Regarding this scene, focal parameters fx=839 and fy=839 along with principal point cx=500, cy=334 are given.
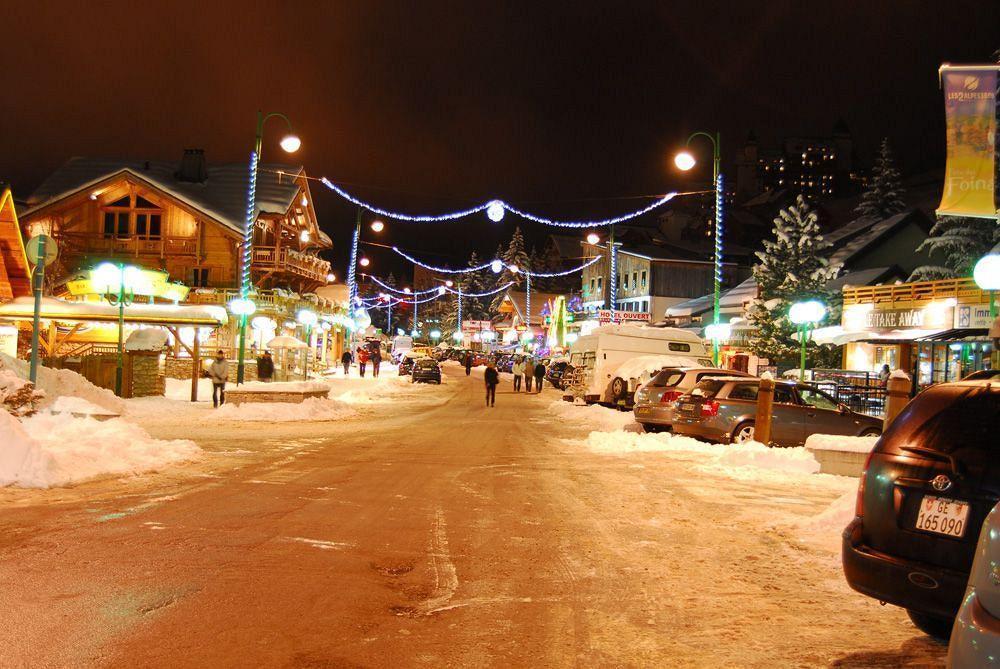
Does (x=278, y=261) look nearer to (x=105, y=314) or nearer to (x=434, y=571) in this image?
(x=105, y=314)

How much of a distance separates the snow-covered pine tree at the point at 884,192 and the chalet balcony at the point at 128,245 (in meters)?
39.8

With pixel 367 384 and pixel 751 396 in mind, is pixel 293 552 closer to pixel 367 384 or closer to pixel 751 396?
pixel 751 396

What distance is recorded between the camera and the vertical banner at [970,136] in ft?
43.0

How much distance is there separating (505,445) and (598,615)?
457 inches

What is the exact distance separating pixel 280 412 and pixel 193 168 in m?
31.4

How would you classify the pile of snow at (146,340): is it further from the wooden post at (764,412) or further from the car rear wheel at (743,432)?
the wooden post at (764,412)

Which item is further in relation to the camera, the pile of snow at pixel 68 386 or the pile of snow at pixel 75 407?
the pile of snow at pixel 68 386

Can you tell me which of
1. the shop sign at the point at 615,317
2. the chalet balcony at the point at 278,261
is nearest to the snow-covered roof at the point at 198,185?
the chalet balcony at the point at 278,261

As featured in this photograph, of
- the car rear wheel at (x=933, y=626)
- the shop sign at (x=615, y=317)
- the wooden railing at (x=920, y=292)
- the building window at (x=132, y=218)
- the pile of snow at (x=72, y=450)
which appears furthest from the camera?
the building window at (x=132, y=218)

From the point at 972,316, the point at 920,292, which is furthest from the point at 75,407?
the point at 920,292

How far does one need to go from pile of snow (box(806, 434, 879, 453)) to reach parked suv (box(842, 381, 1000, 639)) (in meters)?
7.52

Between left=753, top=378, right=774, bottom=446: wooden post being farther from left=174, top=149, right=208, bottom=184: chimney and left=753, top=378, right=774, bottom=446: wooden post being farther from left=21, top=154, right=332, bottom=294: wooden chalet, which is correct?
left=174, top=149, right=208, bottom=184: chimney

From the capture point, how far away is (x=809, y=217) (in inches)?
1613

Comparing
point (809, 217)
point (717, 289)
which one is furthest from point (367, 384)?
point (809, 217)
